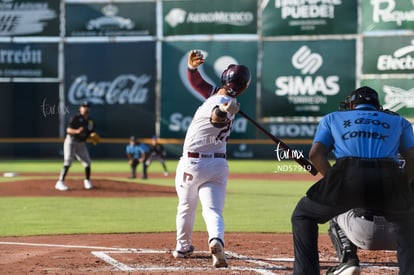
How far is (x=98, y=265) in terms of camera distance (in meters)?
7.64

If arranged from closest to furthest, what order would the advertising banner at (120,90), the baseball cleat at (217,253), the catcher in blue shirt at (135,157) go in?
the baseball cleat at (217,253) → the catcher in blue shirt at (135,157) → the advertising banner at (120,90)

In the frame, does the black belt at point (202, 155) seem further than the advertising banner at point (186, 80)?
No

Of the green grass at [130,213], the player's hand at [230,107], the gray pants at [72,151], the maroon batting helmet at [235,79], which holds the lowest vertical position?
the green grass at [130,213]

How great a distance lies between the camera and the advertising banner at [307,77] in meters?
31.6

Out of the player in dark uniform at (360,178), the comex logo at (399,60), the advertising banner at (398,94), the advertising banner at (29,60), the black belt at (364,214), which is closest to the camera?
the player in dark uniform at (360,178)

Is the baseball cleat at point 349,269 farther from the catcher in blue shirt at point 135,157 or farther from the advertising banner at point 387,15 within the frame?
the advertising banner at point 387,15

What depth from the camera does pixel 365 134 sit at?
567 cm

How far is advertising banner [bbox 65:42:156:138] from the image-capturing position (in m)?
33.4

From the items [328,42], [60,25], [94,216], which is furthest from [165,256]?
[60,25]

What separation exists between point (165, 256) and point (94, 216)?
508 centimetres

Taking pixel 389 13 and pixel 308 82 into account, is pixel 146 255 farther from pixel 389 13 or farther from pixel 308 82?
pixel 389 13

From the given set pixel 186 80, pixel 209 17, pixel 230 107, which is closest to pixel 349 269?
pixel 230 107

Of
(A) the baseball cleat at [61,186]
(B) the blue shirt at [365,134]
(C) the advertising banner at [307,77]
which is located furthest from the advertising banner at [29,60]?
(B) the blue shirt at [365,134]

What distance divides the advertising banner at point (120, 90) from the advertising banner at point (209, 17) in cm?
146
